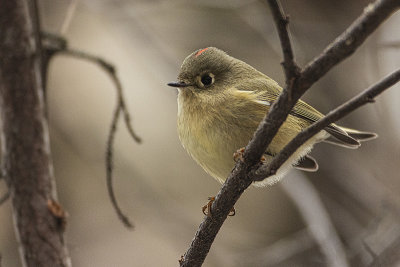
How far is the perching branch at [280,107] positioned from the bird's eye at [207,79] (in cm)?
110

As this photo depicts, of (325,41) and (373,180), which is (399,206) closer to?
(373,180)

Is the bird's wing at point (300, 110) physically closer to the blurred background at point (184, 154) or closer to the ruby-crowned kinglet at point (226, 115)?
the ruby-crowned kinglet at point (226, 115)

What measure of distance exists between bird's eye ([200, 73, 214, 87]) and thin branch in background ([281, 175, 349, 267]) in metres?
1.00

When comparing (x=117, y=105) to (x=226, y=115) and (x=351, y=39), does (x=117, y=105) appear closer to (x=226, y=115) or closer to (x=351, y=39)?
(x=226, y=115)

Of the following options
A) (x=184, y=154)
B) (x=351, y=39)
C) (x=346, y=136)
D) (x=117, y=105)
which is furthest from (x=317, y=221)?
(x=184, y=154)

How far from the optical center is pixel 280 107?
133cm

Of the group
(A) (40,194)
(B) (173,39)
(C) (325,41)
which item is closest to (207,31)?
(B) (173,39)

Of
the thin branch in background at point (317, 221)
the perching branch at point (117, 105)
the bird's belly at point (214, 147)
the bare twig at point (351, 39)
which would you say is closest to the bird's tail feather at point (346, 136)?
the thin branch in background at point (317, 221)

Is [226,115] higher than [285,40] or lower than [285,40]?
higher

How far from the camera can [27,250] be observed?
185 centimetres

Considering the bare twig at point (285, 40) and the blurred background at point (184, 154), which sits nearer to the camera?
the bare twig at point (285, 40)

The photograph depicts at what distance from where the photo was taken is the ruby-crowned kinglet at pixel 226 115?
7.66ft

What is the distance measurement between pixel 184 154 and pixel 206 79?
297cm

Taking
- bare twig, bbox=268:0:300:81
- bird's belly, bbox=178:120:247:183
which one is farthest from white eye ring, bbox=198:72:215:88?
bare twig, bbox=268:0:300:81
